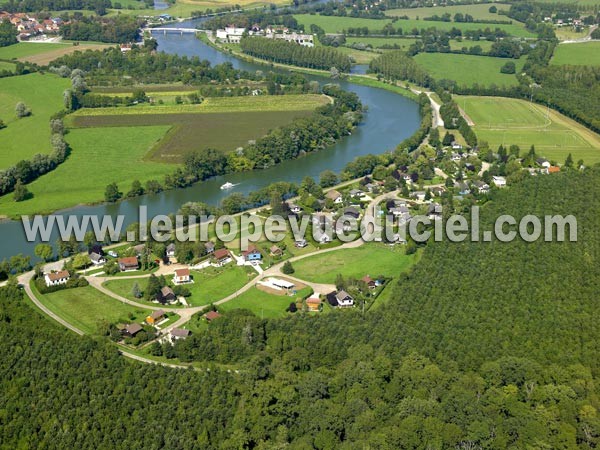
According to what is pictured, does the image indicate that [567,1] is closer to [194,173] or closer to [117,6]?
[117,6]

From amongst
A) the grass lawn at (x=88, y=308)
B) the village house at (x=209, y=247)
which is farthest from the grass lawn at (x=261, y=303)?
the village house at (x=209, y=247)

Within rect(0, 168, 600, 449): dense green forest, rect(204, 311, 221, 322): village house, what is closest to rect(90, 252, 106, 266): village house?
rect(0, 168, 600, 449): dense green forest

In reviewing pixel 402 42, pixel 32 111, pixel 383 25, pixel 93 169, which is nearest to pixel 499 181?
pixel 93 169

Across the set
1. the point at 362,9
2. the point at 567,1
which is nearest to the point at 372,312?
the point at 362,9

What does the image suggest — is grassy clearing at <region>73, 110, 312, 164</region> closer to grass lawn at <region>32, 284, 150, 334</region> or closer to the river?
the river

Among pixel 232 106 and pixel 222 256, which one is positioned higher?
pixel 232 106

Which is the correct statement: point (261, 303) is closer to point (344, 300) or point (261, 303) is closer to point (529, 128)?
point (344, 300)
